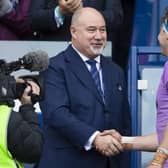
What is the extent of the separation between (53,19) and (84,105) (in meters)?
1.14

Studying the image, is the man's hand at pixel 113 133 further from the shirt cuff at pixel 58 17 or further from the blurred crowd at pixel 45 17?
the shirt cuff at pixel 58 17

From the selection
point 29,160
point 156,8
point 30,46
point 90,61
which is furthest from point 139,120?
point 29,160

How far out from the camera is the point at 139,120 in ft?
17.6

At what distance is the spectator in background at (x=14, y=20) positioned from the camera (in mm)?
5812

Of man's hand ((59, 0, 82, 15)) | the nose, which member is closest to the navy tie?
the nose

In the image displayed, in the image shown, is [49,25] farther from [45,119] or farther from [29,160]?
[29,160]

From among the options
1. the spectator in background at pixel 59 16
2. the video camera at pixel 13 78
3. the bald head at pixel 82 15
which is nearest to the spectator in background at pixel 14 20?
the spectator in background at pixel 59 16

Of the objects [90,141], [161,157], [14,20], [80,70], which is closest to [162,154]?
[161,157]

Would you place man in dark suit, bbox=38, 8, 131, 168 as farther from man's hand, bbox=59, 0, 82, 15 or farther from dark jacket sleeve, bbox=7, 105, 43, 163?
dark jacket sleeve, bbox=7, 105, 43, 163

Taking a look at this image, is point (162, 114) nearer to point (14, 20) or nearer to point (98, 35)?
point (98, 35)

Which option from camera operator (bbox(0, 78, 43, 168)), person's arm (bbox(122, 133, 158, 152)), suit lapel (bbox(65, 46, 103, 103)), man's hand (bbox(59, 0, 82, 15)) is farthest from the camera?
man's hand (bbox(59, 0, 82, 15))

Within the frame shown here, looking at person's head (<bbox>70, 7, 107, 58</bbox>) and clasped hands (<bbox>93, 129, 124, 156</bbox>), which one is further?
person's head (<bbox>70, 7, 107, 58</bbox>)

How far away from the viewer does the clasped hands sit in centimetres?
453

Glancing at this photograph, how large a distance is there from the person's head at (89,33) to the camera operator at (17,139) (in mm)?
1365
